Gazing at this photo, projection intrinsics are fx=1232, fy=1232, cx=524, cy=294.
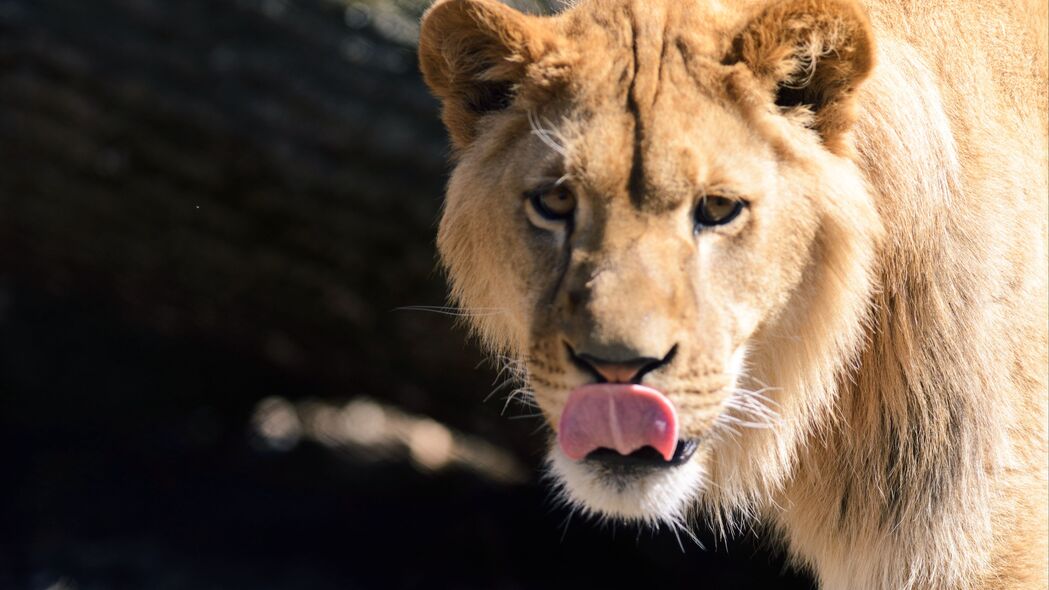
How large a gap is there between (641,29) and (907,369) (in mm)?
777

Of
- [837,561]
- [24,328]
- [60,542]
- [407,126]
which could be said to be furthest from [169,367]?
[837,561]

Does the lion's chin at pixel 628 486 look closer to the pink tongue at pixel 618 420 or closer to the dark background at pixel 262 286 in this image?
the pink tongue at pixel 618 420

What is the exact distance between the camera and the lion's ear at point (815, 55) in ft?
6.42

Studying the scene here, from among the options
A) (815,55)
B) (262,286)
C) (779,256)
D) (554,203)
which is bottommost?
(262,286)

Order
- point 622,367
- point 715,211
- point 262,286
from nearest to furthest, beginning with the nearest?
point 622,367 < point 715,211 < point 262,286

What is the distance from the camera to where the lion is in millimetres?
1925

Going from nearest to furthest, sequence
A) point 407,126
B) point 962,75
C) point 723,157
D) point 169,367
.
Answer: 1. point 723,157
2. point 962,75
3. point 407,126
4. point 169,367

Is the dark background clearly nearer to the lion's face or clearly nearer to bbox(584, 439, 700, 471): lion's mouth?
the lion's face

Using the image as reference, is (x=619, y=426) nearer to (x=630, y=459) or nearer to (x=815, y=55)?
(x=630, y=459)

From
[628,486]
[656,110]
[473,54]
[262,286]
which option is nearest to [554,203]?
[656,110]

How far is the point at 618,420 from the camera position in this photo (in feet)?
6.21

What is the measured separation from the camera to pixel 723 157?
1.95 meters

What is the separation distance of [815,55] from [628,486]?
76 centimetres

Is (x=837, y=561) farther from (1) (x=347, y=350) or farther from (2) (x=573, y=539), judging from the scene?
(1) (x=347, y=350)
